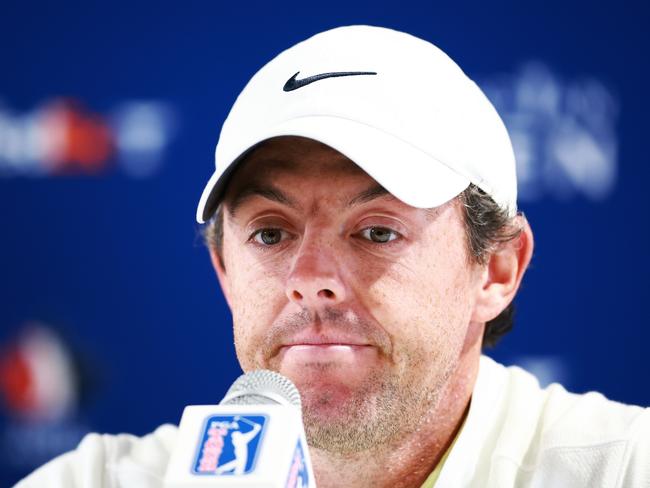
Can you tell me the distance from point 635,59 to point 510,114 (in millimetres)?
333

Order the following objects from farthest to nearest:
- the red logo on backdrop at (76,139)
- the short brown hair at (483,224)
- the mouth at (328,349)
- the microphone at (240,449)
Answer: the red logo on backdrop at (76,139) → the short brown hair at (483,224) → the mouth at (328,349) → the microphone at (240,449)

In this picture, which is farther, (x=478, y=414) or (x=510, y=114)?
(x=510, y=114)

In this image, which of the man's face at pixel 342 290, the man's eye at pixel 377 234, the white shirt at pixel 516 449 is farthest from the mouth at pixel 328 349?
the white shirt at pixel 516 449

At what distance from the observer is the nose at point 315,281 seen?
57.9 inches

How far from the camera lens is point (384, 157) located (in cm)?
151

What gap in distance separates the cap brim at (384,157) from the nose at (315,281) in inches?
6.0

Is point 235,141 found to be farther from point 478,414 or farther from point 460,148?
point 478,414

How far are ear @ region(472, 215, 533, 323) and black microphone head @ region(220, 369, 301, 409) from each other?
0.80 m

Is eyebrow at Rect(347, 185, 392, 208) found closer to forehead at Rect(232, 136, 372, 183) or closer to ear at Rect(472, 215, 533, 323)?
forehead at Rect(232, 136, 372, 183)

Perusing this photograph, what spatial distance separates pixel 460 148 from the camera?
5.26ft

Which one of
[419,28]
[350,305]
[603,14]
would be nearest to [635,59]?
[603,14]

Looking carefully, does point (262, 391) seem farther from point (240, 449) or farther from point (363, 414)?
point (363, 414)

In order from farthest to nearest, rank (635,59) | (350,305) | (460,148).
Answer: (635,59) < (460,148) < (350,305)

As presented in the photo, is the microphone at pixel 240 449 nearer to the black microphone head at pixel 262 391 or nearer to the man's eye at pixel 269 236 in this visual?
the black microphone head at pixel 262 391
